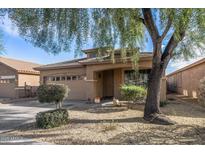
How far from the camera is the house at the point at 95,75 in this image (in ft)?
51.5

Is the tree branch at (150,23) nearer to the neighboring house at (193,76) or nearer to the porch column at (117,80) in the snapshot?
the neighboring house at (193,76)

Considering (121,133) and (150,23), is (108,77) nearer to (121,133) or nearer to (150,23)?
(150,23)

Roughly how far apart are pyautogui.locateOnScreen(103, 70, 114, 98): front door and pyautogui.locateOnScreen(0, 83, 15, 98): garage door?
930 cm

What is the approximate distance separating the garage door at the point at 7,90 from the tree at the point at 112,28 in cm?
1513

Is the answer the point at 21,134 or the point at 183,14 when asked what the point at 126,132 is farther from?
the point at 183,14

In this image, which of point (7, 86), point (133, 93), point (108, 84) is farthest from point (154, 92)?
point (7, 86)

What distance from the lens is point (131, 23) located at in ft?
27.2

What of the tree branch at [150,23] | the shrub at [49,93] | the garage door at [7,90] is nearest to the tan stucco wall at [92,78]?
the garage door at [7,90]

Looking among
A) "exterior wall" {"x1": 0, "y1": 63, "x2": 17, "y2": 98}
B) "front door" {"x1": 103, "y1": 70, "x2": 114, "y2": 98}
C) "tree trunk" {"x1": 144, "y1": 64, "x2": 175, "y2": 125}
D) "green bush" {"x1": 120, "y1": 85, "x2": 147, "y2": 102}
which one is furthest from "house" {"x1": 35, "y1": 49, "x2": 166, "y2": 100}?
"tree trunk" {"x1": 144, "y1": 64, "x2": 175, "y2": 125}

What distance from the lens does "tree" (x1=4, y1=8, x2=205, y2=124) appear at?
7141 millimetres

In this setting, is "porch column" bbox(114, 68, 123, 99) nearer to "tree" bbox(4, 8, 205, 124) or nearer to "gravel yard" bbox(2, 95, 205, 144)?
"tree" bbox(4, 8, 205, 124)
